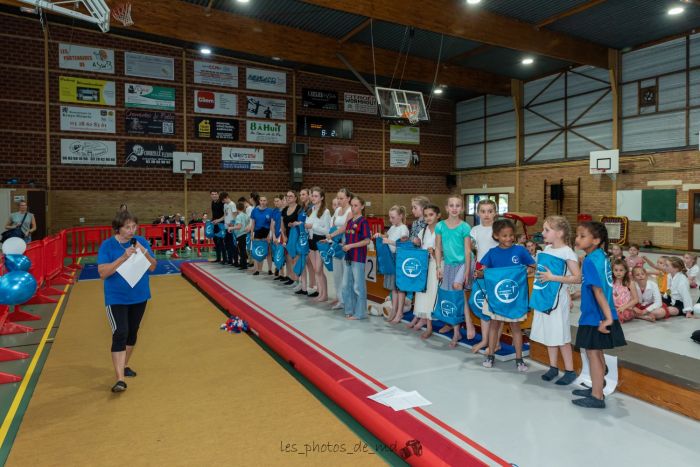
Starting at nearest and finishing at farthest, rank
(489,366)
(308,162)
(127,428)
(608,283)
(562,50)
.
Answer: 1. (127,428)
2. (608,283)
3. (489,366)
4. (562,50)
5. (308,162)

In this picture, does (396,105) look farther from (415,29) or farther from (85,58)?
(85,58)

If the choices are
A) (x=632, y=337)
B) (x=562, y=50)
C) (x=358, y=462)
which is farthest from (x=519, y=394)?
(x=562, y=50)

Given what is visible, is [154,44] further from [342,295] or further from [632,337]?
[632,337]

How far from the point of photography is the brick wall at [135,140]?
50.5ft

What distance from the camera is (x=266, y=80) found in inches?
767

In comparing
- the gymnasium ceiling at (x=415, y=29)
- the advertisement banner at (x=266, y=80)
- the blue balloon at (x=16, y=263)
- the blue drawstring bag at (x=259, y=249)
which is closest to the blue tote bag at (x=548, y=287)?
the blue balloon at (x=16, y=263)

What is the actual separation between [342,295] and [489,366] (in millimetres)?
2653

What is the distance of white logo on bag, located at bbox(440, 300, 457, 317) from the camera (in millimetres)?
5035

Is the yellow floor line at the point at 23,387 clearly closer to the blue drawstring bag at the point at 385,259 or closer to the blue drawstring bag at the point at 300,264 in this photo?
the blue drawstring bag at the point at 300,264

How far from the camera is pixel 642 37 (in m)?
16.0

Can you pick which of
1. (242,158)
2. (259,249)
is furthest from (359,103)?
(259,249)

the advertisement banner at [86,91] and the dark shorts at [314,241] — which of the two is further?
the advertisement banner at [86,91]

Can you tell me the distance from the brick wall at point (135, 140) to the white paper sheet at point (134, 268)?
48.0ft

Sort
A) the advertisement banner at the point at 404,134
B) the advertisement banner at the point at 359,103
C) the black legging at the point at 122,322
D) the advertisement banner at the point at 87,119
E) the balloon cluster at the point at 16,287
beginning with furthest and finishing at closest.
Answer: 1. the advertisement banner at the point at 404,134
2. the advertisement banner at the point at 359,103
3. the advertisement banner at the point at 87,119
4. the balloon cluster at the point at 16,287
5. the black legging at the point at 122,322
